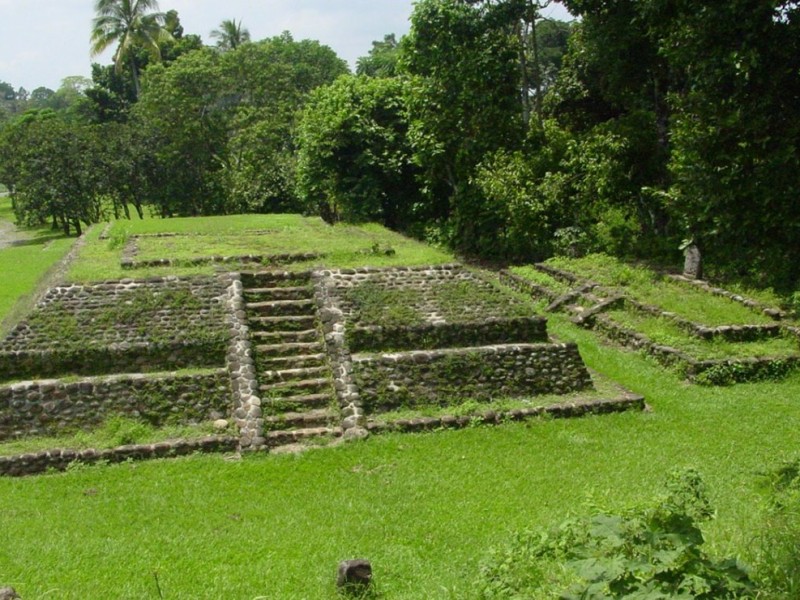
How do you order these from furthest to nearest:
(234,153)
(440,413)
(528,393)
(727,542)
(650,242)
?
(234,153) < (650,242) < (528,393) < (440,413) < (727,542)

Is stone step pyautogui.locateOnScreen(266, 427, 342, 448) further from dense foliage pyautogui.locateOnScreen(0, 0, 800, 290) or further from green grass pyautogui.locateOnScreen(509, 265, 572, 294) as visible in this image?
green grass pyautogui.locateOnScreen(509, 265, 572, 294)

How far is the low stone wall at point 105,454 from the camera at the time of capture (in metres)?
9.84

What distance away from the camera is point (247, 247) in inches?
664

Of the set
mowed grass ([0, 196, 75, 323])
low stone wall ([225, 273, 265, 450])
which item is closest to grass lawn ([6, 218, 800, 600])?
low stone wall ([225, 273, 265, 450])

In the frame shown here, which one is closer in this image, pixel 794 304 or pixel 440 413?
pixel 440 413

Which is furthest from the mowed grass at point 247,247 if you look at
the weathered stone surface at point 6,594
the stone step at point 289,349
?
the weathered stone surface at point 6,594

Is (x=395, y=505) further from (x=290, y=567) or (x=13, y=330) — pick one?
(x=13, y=330)

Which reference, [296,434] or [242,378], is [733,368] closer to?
[296,434]

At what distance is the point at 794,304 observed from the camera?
49.6 feet

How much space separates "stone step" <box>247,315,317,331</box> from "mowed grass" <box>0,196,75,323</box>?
22.4ft

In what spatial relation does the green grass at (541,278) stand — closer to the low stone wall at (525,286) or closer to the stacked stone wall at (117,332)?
the low stone wall at (525,286)

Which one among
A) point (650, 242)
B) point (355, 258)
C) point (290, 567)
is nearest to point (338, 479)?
point (290, 567)

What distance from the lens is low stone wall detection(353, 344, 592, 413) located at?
11.6 metres

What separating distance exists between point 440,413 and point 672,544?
269 inches
